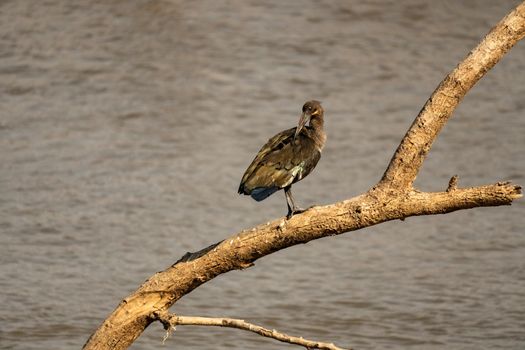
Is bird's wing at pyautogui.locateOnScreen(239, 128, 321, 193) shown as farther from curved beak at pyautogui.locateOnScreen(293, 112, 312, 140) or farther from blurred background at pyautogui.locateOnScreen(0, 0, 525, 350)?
blurred background at pyautogui.locateOnScreen(0, 0, 525, 350)

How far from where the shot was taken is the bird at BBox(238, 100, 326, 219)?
559 cm

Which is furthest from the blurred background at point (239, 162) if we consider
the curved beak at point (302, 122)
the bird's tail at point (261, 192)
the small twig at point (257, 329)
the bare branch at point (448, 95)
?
the bare branch at point (448, 95)

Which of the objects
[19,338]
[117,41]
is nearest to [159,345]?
[19,338]

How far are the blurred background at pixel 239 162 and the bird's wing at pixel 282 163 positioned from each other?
2.19 metres

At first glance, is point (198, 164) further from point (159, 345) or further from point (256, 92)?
point (159, 345)

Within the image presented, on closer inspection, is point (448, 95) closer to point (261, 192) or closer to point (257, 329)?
point (261, 192)

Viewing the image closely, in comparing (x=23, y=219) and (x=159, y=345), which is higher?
(x=23, y=219)

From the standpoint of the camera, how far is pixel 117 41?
40.3 feet

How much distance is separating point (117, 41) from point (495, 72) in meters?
3.66

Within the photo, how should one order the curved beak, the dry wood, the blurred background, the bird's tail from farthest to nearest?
the blurred background < the curved beak < the bird's tail < the dry wood

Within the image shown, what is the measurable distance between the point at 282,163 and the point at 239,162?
4.55 metres

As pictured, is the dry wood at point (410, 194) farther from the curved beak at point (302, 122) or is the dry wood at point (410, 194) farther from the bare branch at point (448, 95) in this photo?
the curved beak at point (302, 122)

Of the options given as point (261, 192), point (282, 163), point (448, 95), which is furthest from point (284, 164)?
point (448, 95)

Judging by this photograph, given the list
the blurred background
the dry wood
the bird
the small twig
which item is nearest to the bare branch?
the dry wood
